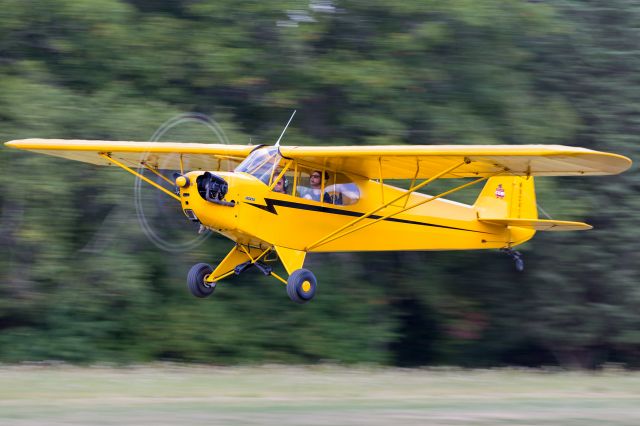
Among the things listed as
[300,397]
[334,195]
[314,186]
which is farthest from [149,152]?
[300,397]

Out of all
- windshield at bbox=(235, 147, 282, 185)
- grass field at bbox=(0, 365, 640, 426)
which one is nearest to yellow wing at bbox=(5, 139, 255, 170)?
windshield at bbox=(235, 147, 282, 185)

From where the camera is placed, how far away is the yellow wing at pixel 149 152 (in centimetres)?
1444

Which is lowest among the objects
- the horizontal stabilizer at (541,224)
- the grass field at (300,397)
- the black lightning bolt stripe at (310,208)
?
the grass field at (300,397)

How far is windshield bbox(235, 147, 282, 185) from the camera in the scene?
12.9 m

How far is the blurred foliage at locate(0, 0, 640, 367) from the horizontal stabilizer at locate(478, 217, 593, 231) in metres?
3.10

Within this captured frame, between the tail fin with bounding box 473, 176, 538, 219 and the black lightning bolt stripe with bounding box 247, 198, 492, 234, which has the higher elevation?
the tail fin with bounding box 473, 176, 538, 219

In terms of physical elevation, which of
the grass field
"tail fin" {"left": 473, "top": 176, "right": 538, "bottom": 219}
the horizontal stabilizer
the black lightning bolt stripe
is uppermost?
"tail fin" {"left": 473, "top": 176, "right": 538, "bottom": 219}

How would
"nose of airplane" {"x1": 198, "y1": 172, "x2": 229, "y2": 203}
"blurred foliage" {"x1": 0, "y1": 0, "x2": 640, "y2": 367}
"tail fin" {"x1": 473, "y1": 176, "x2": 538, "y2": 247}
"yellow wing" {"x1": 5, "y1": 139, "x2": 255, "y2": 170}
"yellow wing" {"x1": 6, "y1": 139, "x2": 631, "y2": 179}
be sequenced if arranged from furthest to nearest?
"blurred foliage" {"x1": 0, "y1": 0, "x2": 640, "y2": 367} < "tail fin" {"x1": 473, "y1": 176, "x2": 538, "y2": 247} < "yellow wing" {"x1": 5, "y1": 139, "x2": 255, "y2": 170} < "nose of airplane" {"x1": 198, "y1": 172, "x2": 229, "y2": 203} < "yellow wing" {"x1": 6, "y1": 139, "x2": 631, "y2": 179}

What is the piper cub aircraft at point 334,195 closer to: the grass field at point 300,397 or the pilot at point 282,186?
the pilot at point 282,186

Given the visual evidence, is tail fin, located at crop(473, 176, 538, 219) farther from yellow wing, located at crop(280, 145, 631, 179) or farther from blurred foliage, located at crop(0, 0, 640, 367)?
blurred foliage, located at crop(0, 0, 640, 367)

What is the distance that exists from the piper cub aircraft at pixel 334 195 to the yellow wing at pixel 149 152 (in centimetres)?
2

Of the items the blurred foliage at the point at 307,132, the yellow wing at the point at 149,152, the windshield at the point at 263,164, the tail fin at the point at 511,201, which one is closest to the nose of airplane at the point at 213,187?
the windshield at the point at 263,164

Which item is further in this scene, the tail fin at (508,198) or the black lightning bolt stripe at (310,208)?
the tail fin at (508,198)

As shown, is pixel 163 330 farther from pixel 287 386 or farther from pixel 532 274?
pixel 532 274
